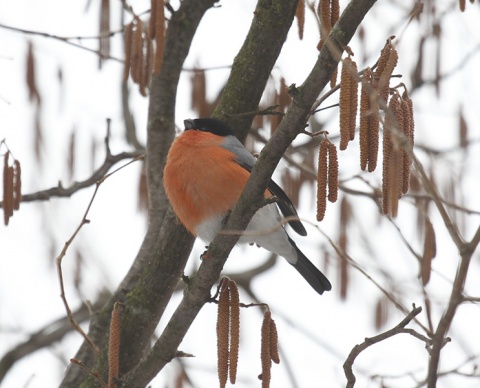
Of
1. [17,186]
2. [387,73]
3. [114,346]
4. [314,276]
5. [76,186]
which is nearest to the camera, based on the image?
[387,73]

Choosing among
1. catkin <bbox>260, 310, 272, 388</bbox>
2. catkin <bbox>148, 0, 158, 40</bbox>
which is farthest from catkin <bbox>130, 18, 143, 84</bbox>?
→ catkin <bbox>260, 310, 272, 388</bbox>

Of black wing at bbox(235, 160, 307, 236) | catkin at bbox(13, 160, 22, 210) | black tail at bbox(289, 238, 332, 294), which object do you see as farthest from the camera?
black tail at bbox(289, 238, 332, 294)

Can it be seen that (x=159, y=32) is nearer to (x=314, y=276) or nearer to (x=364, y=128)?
(x=364, y=128)

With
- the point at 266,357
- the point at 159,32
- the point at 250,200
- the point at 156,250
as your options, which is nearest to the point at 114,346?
the point at 266,357

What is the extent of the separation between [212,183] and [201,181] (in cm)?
6

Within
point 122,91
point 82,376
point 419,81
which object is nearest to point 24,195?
point 82,376

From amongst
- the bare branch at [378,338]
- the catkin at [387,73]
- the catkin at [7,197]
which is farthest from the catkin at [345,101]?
the catkin at [7,197]

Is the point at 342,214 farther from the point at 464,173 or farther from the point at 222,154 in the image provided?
the point at 222,154

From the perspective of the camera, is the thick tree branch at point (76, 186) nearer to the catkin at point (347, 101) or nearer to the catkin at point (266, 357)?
the catkin at point (266, 357)

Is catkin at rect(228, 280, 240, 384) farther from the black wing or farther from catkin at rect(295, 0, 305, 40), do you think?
catkin at rect(295, 0, 305, 40)

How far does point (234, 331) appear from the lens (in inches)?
99.3

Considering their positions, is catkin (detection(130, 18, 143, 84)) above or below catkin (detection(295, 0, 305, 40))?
below

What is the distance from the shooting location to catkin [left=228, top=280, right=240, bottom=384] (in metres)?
2.48

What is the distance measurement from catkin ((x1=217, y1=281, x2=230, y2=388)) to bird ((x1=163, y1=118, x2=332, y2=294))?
0.76 meters
